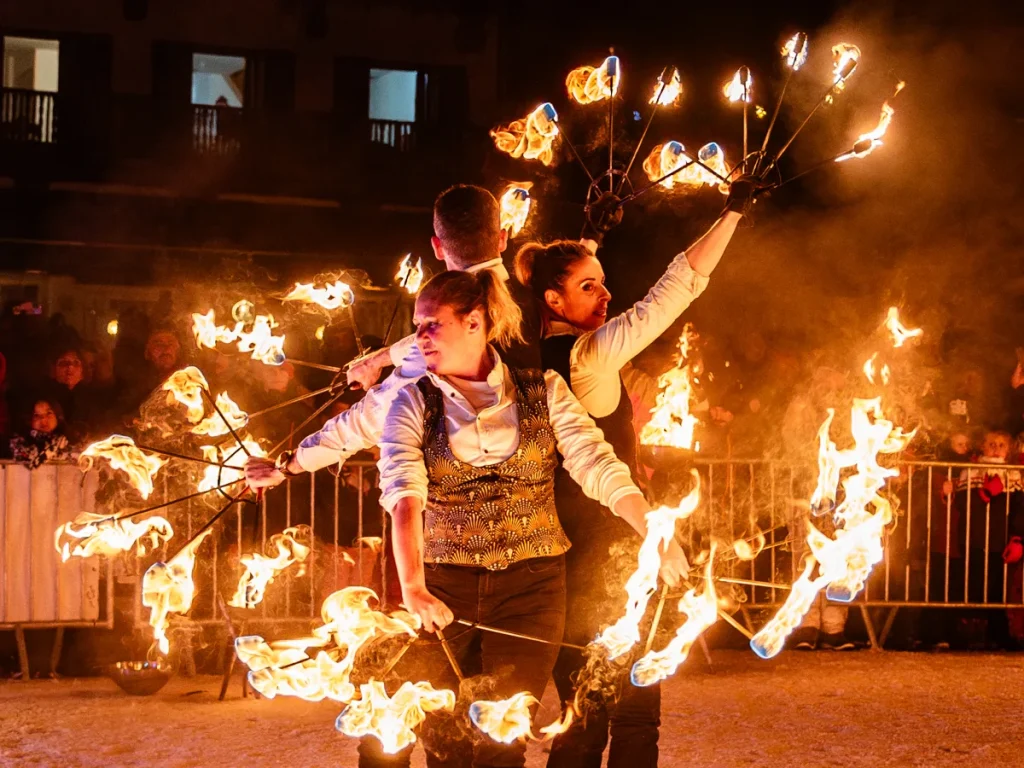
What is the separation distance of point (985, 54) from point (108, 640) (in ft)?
26.5

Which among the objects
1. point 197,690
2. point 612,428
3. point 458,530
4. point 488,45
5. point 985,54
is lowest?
point 197,690

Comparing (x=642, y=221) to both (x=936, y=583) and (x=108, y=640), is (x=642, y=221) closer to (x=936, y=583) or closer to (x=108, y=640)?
(x=936, y=583)

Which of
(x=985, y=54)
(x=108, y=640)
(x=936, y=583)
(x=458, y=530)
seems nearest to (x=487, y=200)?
(x=458, y=530)

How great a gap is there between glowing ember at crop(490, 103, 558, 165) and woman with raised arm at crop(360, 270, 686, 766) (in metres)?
2.18

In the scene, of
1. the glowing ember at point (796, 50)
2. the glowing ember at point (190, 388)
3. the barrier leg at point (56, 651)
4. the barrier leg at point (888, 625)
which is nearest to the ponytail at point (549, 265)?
the glowing ember at point (796, 50)

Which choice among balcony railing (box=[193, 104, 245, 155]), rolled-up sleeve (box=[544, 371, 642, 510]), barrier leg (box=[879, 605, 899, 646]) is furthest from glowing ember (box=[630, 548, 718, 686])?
balcony railing (box=[193, 104, 245, 155])

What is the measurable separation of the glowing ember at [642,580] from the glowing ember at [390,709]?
1.71ft

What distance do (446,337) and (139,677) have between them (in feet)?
13.3

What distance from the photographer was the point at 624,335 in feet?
13.2

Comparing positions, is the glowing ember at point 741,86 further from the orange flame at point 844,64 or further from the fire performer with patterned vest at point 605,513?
the fire performer with patterned vest at point 605,513

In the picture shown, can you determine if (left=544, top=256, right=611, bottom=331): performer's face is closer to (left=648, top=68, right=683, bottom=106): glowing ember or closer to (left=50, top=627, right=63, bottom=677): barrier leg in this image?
(left=648, top=68, right=683, bottom=106): glowing ember

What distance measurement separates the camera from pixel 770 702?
689 cm

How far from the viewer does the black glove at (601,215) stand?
4.88 meters

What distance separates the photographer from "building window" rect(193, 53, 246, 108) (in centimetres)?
1909
